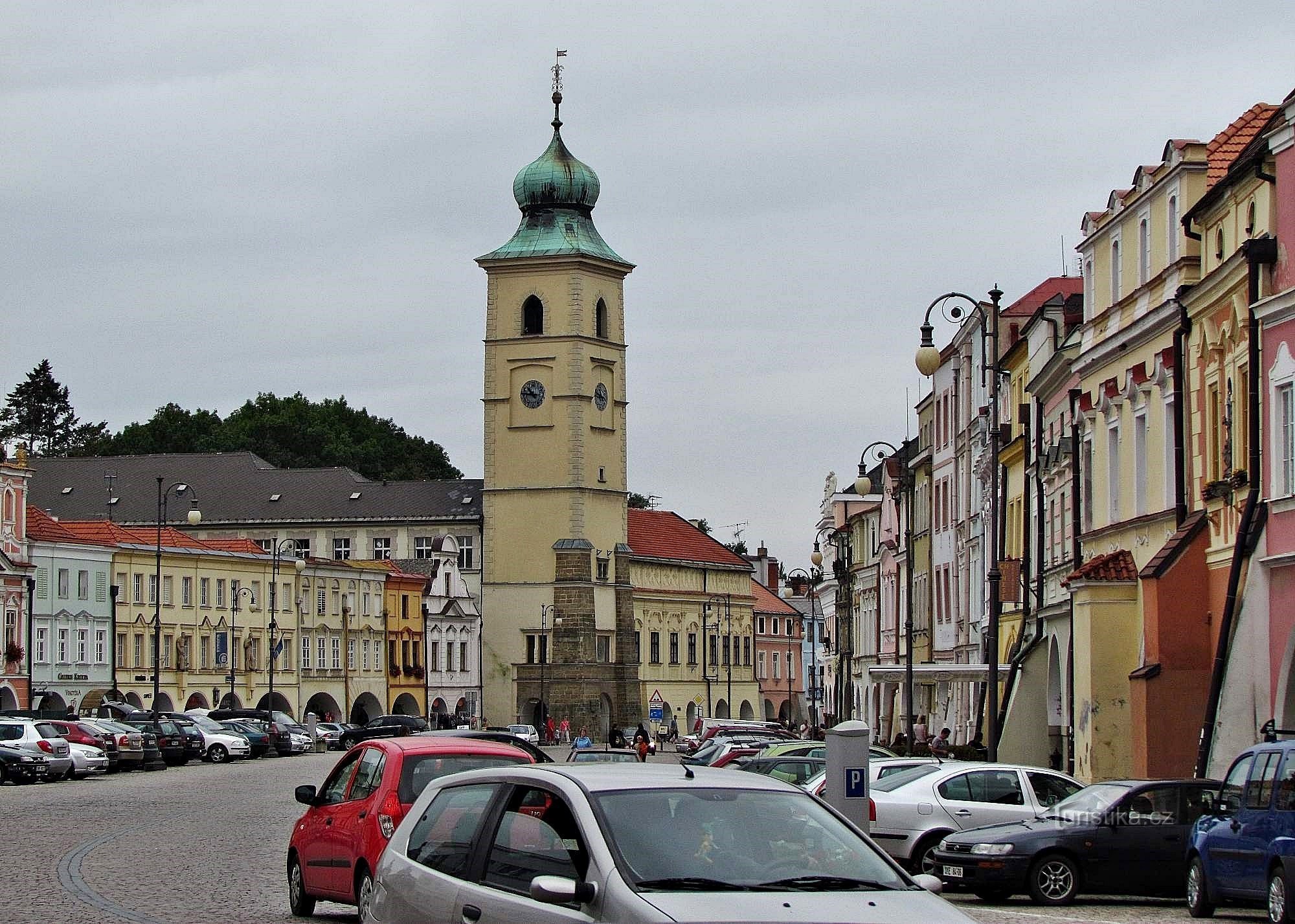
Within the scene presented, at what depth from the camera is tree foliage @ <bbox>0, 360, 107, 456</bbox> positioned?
174m

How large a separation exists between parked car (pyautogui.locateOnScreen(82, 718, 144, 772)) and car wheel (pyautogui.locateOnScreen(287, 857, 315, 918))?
4277 centimetres

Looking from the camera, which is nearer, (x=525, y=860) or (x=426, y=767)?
(x=525, y=860)

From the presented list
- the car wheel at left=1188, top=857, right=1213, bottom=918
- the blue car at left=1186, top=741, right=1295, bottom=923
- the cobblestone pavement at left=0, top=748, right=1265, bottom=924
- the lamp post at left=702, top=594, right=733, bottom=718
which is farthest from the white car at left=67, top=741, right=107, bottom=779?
the lamp post at left=702, top=594, right=733, bottom=718

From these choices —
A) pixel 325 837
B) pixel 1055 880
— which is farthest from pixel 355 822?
pixel 1055 880

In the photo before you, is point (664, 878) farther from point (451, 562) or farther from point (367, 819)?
point (451, 562)

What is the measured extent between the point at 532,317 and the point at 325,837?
121 m

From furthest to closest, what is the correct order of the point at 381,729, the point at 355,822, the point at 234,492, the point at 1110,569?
1. the point at 234,492
2. the point at 381,729
3. the point at 1110,569
4. the point at 355,822

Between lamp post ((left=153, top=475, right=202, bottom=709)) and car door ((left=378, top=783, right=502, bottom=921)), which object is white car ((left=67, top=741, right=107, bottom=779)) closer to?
lamp post ((left=153, top=475, right=202, bottom=709))

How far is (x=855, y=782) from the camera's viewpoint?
65.0ft

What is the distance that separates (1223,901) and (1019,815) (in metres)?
5.31

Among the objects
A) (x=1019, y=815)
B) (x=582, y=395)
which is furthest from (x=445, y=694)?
(x=1019, y=815)

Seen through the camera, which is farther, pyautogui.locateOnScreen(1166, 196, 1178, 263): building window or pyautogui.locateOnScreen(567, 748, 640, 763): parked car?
pyautogui.locateOnScreen(567, 748, 640, 763): parked car

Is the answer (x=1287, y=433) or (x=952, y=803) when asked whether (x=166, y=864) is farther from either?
(x=1287, y=433)

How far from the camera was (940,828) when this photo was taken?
26.5 metres
